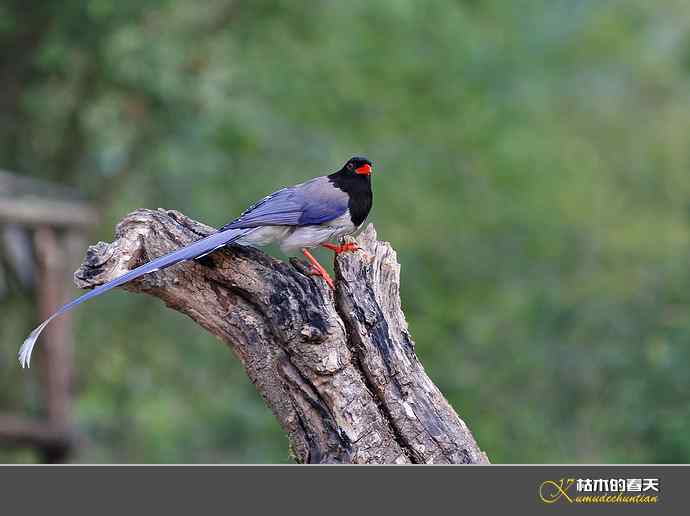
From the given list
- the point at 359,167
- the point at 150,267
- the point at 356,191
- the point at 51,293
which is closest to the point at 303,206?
the point at 356,191

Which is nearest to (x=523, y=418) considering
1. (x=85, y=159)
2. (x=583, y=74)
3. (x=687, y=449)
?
(x=687, y=449)

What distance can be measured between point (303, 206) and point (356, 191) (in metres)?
0.31

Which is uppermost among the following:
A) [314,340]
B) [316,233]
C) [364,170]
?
[364,170]

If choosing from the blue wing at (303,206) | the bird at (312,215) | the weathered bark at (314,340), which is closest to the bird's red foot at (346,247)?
the bird at (312,215)

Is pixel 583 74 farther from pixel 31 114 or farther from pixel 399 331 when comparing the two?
pixel 399 331

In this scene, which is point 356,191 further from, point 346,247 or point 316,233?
point 346,247

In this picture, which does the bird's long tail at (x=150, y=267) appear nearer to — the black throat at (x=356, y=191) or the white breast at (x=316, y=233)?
the white breast at (x=316, y=233)

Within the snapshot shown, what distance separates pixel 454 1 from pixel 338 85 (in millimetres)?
2102

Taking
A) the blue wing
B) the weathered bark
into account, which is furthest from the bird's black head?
the weathered bark

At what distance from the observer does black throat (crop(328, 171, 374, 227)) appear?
18.4 feet

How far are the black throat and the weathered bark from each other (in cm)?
53

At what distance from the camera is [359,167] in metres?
5.76

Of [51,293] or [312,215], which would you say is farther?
[51,293]

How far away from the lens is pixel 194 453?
15.7 meters
